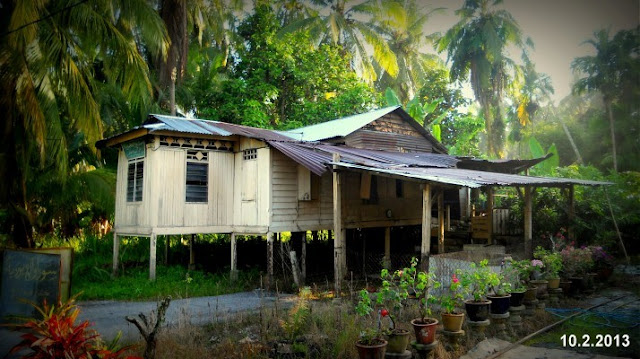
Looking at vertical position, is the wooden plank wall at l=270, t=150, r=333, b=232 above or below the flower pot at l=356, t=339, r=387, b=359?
above

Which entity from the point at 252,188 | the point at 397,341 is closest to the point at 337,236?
the point at 252,188

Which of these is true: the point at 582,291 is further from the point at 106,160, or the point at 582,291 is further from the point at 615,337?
the point at 106,160

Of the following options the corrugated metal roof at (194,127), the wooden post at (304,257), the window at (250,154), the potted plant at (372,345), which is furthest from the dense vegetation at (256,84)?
the potted plant at (372,345)

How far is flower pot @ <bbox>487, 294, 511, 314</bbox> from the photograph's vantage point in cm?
759

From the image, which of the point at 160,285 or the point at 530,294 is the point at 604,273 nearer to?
the point at 530,294

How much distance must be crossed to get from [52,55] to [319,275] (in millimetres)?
9893

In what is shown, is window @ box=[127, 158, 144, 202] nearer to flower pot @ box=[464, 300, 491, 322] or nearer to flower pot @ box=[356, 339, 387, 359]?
flower pot @ box=[356, 339, 387, 359]

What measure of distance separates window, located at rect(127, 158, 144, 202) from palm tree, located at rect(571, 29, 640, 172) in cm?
3018

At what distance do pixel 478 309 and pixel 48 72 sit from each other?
1090cm

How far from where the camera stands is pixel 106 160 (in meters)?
17.4

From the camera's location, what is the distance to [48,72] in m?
11.1

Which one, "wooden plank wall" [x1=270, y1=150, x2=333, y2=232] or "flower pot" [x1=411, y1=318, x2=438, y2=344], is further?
"wooden plank wall" [x1=270, y1=150, x2=333, y2=232]

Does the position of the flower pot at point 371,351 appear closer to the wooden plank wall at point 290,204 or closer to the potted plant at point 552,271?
the potted plant at point 552,271

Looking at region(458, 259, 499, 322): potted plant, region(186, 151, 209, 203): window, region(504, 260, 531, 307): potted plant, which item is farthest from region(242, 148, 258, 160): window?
region(458, 259, 499, 322): potted plant
